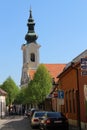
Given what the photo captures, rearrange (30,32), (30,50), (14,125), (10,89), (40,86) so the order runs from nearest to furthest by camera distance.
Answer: (14,125), (40,86), (10,89), (30,32), (30,50)

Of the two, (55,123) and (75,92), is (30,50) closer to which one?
(75,92)

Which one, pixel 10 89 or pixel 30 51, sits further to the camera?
pixel 30 51

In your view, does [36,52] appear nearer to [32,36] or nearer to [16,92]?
[32,36]

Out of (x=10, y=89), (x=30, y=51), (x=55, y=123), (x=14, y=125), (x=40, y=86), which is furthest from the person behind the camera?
(x=30, y=51)

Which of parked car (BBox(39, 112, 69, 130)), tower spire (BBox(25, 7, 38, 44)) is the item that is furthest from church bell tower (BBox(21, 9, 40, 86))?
parked car (BBox(39, 112, 69, 130))

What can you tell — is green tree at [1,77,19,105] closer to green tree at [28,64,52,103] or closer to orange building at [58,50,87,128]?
green tree at [28,64,52,103]

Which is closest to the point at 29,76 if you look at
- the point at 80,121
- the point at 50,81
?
the point at 50,81

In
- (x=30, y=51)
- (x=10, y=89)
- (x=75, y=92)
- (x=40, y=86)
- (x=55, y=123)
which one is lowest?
(x=55, y=123)

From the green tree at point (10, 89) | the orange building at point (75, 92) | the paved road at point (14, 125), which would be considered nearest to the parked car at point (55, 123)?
the orange building at point (75, 92)

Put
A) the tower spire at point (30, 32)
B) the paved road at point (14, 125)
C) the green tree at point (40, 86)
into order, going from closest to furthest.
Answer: the paved road at point (14, 125) < the green tree at point (40, 86) < the tower spire at point (30, 32)

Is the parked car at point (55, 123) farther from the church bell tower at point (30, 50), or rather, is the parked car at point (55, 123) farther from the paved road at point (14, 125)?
the church bell tower at point (30, 50)

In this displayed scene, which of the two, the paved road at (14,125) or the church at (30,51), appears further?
Answer: the church at (30,51)

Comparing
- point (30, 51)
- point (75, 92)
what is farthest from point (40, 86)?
point (75, 92)

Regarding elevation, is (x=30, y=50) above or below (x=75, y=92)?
above
